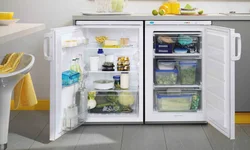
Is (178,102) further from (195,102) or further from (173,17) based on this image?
(173,17)

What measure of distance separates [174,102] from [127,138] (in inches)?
27.9

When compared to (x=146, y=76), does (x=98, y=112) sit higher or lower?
lower

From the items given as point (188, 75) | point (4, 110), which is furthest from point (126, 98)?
point (4, 110)

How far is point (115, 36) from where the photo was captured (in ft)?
14.9

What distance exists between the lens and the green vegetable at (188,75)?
4.18 m

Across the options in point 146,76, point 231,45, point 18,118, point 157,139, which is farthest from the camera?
point 18,118

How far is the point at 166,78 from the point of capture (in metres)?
4.20

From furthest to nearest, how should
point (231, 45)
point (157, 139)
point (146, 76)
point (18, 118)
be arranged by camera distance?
point (18, 118), point (146, 76), point (157, 139), point (231, 45)

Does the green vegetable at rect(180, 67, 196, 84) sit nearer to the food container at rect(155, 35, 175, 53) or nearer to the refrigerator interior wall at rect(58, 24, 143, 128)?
the food container at rect(155, 35, 175, 53)

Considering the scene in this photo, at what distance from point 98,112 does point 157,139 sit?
2.60 feet

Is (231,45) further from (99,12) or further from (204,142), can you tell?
(99,12)

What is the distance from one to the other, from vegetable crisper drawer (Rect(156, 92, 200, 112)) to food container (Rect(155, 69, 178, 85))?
115 mm

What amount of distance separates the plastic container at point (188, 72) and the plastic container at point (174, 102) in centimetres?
13

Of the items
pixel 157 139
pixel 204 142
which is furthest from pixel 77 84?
pixel 204 142
